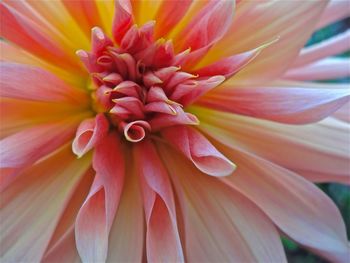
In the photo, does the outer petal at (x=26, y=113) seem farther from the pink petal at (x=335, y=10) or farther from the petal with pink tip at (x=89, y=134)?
the pink petal at (x=335, y=10)

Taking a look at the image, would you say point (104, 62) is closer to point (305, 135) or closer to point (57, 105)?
point (57, 105)

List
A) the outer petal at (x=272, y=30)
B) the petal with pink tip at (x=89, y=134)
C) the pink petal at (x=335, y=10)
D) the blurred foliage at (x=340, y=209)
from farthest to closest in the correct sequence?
the blurred foliage at (x=340, y=209)
the pink petal at (x=335, y=10)
the outer petal at (x=272, y=30)
the petal with pink tip at (x=89, y=134)

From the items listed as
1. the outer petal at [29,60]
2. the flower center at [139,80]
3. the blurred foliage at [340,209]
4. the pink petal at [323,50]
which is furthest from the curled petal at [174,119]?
the blurred foliage at [340,209]

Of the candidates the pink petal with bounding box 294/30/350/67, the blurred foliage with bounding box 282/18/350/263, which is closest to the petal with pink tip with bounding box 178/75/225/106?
the pink petal with bounding box 294/30/350/67

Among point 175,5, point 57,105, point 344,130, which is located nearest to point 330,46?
point 344,130

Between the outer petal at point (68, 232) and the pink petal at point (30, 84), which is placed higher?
the pink petal at point (30, 84)

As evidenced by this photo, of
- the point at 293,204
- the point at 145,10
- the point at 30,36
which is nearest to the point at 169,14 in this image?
the point at 145,10
